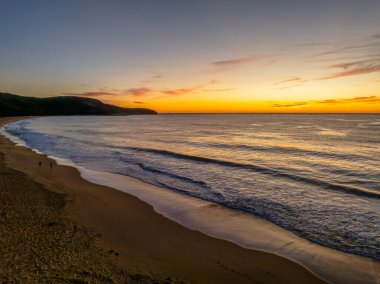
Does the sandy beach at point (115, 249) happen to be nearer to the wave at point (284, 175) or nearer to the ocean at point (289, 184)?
the ocean at point (289, 184)

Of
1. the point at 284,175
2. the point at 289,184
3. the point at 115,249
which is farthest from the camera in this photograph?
the point at 284,175

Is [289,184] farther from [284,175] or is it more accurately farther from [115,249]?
[115,249]

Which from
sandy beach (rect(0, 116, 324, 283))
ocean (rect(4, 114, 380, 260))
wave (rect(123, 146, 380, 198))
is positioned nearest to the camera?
sandy beach (rect(0, 116, 324, 283))

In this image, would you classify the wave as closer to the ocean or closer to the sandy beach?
the ocean

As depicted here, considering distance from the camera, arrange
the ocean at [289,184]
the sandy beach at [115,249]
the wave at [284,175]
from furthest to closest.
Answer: the wave at [284,175] < the ocean at [289,184] < the sandy beach at [115,249]

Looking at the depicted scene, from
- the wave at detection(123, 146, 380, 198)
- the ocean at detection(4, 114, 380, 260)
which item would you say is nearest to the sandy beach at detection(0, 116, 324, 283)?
the ocean at detection(4, 114, 380, 260)

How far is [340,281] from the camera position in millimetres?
7344

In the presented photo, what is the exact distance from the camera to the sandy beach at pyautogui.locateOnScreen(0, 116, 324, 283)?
6.94 m

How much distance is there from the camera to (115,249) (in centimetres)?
845

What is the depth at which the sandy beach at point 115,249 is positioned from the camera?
22.8ft

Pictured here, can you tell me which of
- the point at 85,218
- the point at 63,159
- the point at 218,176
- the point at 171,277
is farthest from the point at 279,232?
the point at 63,159

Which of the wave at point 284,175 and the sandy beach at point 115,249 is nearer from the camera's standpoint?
the sandy beach at point 115,249

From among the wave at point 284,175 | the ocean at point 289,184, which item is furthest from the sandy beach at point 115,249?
the wave at point 284,175

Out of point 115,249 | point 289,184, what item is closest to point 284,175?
point 289,184
